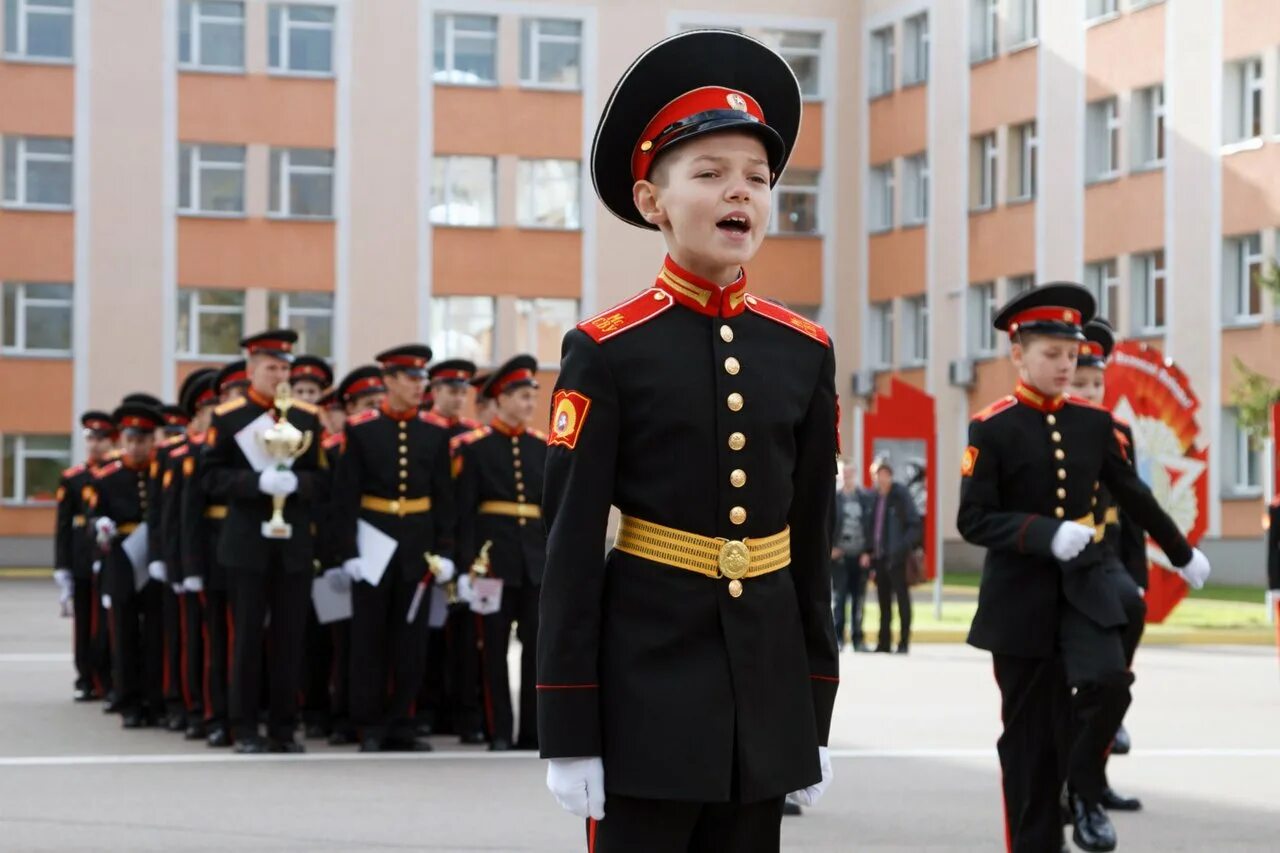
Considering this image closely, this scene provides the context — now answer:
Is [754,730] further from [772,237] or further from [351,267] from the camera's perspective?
[772,237]

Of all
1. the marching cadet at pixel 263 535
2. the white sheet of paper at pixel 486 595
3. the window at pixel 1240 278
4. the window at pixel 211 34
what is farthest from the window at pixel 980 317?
the marching cadet at pixel 263 535

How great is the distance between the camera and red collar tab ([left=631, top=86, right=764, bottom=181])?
16.6 feet

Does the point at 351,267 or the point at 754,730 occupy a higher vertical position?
the point at 351,267

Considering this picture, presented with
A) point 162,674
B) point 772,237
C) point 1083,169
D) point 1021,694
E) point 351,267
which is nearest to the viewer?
point 1021,694

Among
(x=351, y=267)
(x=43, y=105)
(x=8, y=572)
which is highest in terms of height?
(x=43, y=105)

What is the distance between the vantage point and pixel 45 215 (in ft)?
161

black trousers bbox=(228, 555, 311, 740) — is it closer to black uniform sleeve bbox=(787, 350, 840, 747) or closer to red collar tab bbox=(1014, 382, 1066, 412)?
red collar tab bbox=(1014, 382, 1066, 412)

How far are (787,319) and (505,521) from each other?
30.7 ft

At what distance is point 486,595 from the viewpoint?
14.4m

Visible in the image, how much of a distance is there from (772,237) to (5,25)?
17692 mm

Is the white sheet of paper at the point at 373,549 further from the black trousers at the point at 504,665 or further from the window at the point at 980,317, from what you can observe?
the window at the point at 980,317

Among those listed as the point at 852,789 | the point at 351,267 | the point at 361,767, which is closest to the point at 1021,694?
the point at 852,789

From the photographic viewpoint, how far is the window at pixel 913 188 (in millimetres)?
52812

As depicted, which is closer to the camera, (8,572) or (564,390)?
(564,390)
